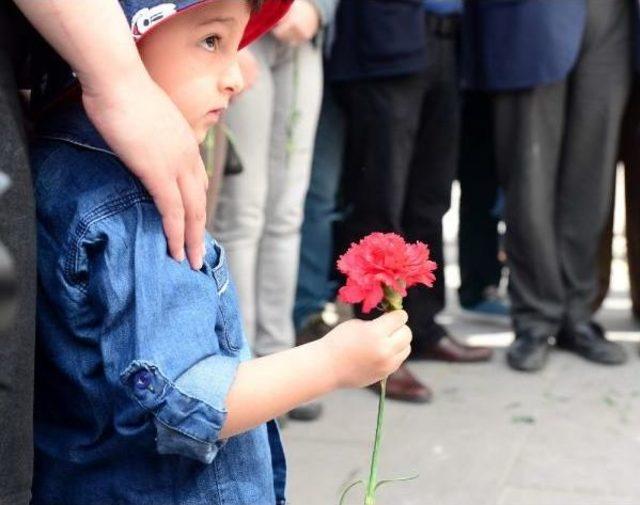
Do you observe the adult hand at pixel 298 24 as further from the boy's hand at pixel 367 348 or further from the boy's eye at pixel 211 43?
the boy's hand at pixel 367 348

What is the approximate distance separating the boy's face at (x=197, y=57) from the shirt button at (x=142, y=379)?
390mm

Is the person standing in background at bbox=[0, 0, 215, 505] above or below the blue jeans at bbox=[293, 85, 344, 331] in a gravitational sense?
above

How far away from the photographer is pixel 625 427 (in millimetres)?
3816

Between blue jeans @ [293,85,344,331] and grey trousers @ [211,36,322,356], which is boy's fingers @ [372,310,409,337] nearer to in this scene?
grey trousers @ [211,36,322,356]

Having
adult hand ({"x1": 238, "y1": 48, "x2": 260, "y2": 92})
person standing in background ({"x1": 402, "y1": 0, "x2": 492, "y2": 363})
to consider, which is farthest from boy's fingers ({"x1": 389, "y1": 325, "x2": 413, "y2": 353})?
person standing in background ({"x1": 402, "y1": 0, "x2": 492, "y2": 363})

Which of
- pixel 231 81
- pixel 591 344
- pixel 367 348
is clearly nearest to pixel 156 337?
pixel 367 348

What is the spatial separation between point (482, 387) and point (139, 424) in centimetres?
275

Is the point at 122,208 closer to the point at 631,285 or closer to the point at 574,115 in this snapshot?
the point at 574,115

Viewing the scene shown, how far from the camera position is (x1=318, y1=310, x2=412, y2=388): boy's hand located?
167 centimetres

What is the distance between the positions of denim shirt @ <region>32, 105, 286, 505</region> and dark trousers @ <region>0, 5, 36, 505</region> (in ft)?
0.28

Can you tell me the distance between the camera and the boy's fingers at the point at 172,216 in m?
1.65

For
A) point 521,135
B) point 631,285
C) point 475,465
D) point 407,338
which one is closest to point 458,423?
point 475,465

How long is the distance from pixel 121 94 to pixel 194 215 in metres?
0.20

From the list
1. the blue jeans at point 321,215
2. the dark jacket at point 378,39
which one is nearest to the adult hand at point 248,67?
the dark jacket at point 378,39
